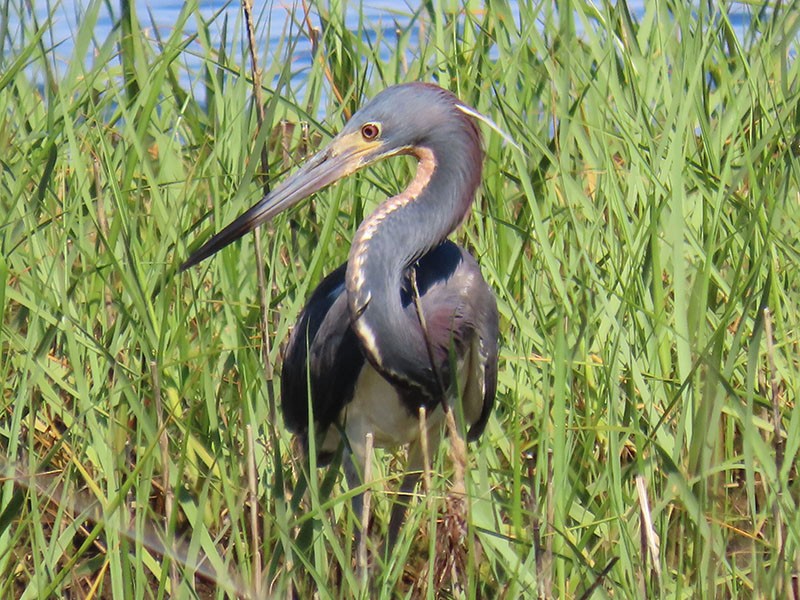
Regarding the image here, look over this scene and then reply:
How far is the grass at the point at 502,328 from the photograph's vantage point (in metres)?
2.00

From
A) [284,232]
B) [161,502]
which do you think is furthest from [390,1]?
[161,502]

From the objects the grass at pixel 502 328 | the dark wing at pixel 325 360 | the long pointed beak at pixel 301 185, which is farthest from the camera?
the dark wing at pixel 325 360

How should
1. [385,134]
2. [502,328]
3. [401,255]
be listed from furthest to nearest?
1. [502,328]
2. [385,134]
3. [401,255]

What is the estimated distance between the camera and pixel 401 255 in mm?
2523

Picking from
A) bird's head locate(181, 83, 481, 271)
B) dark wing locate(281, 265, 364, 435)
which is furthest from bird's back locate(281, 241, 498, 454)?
bird's head locate(181, 83, 481, 271)

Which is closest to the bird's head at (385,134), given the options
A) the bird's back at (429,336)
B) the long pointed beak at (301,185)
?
the long pointed beak at (301,185)

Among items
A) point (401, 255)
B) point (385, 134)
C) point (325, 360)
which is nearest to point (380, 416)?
point (325, 360)

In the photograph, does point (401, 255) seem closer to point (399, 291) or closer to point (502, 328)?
point (399, 291)

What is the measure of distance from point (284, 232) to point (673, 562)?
1.08 metres

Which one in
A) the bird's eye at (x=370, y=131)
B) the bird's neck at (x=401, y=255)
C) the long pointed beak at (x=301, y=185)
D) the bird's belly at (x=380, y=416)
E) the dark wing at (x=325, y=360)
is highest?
the bird's eye at (x=370, y=131)

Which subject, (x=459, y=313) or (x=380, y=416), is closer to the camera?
(x=459, y=313)

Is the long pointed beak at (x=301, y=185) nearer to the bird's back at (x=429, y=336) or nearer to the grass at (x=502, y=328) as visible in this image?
the grass at (x=502, y=328)

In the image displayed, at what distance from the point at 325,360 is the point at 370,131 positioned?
0.49 m

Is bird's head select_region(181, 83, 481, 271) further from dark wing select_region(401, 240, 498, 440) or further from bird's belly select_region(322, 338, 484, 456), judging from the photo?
bird's belly select_region(322, 338, 484, 456)
